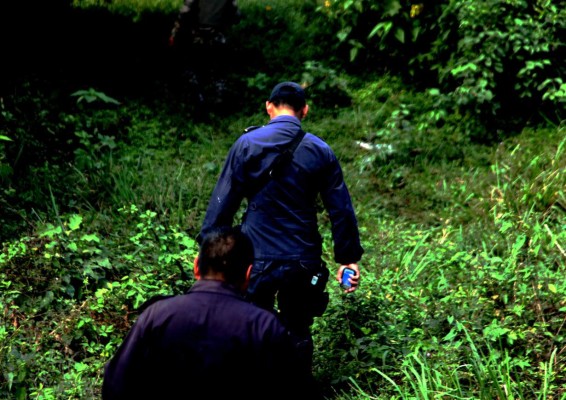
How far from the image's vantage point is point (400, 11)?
400 inches

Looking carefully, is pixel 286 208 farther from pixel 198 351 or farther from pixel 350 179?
pixel 350 179

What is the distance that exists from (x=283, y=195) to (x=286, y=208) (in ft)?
0.26

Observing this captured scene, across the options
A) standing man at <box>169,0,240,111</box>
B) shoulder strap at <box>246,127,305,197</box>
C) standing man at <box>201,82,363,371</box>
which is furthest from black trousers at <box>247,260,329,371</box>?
A: standing man at <box>169,0,240,111</box>

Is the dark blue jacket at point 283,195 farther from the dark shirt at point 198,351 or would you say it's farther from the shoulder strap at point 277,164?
the dark shirt at point 198,351

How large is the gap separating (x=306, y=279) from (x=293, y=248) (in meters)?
0.21

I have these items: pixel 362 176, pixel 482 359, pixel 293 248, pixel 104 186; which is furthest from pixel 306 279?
pixel 362 176

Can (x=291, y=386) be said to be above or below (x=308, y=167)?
below

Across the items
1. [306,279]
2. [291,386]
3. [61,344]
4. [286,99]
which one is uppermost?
[286,99]

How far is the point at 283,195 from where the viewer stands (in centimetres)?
434

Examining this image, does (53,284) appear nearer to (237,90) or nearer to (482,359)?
(482,359)

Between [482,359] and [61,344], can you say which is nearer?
[482,359]

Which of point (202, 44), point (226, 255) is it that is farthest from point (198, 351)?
point (202, 44)

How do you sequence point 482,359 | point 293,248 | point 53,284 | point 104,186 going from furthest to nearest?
point 104,186 < point 53,284 < point 482,359 < point 293,248

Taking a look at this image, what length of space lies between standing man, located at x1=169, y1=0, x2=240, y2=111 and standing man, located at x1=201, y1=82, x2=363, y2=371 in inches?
198
